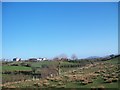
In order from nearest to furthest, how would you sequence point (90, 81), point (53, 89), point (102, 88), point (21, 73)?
point (102, 88) → point (53, 89) → point (90, 81) → point (21, 73)

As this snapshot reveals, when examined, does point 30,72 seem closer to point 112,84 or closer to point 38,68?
point 38,68

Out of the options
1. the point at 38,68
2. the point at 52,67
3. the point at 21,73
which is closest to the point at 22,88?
the point at 21,73

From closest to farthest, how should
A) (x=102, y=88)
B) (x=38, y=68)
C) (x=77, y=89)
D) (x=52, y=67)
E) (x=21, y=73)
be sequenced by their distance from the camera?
(x=102, y=88)
(x=77, y=89)
(x=21, y=73)
(x=38, y=68)
(x=52, y=67)

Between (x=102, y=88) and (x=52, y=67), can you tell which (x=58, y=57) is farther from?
(x=102, y=88)

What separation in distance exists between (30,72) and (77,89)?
38.4 feet

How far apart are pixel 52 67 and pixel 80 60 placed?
509cm

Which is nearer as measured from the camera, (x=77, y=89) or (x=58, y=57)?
(x=77, y=89)

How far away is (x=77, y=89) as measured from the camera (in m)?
10.3

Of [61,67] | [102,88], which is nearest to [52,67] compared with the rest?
[61,67]

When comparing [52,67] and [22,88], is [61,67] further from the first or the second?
[22,88]

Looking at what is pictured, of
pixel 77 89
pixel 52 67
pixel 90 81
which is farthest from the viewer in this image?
pixel 52 67

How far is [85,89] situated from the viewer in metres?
10.3

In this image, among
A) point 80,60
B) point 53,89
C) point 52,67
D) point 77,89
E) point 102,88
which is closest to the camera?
point 102,88

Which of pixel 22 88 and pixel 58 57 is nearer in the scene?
pixel 22 88
